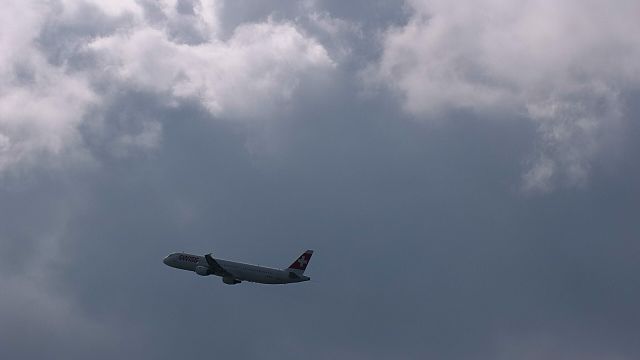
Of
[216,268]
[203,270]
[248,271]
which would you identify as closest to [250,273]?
[248,271]

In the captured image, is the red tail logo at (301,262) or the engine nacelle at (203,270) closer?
the engine nacelle at (203,270)

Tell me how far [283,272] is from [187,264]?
2942cm

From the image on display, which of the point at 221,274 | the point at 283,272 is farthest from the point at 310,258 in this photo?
the point at 221,274

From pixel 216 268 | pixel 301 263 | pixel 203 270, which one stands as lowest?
pixel 203 270

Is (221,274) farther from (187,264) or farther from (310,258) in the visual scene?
(310,258)

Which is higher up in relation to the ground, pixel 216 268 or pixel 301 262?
pixel 301 262

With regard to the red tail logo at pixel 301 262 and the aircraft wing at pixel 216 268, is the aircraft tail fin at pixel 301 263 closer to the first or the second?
the red tail logo at pixel 301 262

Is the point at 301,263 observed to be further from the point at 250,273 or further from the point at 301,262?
the point at 250,273

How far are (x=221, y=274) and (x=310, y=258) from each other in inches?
1008

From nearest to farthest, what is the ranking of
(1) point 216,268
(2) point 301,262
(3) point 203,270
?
(1) point 216,268, (3) point 203,270, (2) point 301,262

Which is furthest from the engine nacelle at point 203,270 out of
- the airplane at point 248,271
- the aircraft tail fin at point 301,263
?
the aircraft tail fin at point 301,263

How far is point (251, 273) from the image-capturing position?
19062 cm

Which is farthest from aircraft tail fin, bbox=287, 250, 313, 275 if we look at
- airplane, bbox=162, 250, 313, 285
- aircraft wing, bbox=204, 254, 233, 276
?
aircraft wing, bbox=204, 254, 233, 276

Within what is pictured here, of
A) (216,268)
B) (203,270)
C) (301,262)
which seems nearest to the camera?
(216,268)
